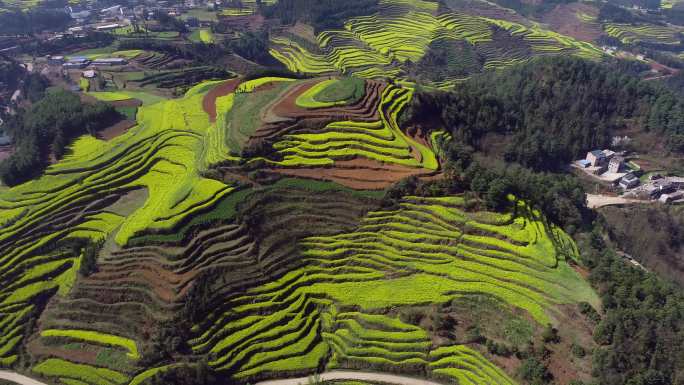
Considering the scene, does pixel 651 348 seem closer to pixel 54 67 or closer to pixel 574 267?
pixel 574 267

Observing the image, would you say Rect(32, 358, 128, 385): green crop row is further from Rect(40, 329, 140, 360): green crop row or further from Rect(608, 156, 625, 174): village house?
Rect(608, 156, 625, 174): village house

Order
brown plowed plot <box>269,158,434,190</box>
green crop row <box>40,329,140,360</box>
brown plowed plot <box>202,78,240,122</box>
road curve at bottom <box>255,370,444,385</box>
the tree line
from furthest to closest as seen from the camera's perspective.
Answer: the tree line → brown plowed plot <box>202,78,240,122</box> → brown plowed plot <box>269,158,434,190</box> → green crop row <box>40,329,140,360</box> → road curve at bottom <box>255,370,444,385</box>

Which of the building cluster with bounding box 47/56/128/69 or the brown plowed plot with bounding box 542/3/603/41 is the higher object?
the brown plowed plot with bounding box 542/3/603/41

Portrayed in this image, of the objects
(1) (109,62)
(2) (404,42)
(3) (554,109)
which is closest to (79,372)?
(1) (109,62)

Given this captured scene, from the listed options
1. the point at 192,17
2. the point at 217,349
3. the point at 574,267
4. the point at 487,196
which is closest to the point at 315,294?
the point at 217,349

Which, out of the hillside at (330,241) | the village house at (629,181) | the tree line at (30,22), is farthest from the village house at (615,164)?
the tree line at (30,22)

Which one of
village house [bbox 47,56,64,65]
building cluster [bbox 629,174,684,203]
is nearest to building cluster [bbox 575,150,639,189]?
building cluster [bbox 629,174,684,203]

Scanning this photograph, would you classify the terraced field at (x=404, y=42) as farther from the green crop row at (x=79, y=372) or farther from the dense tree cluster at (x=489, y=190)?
the green crop row at (x=79, y=372)
